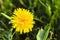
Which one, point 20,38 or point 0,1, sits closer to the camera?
point 20,38

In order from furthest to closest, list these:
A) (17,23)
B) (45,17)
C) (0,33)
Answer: (45,17) < (0,33) < (17,23)

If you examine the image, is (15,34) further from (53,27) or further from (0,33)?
(53,27)

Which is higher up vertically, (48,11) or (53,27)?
(48,11)

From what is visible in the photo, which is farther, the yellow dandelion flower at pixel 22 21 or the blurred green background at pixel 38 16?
the blurred green background at pixel 38 16

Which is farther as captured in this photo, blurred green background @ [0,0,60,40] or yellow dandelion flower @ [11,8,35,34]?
blurred green background @ [0,0,60,40]

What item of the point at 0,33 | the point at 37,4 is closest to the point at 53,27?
the point at 37,4

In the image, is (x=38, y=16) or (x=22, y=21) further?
(x=38, y=16)

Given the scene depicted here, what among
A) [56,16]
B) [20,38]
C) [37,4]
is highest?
[37,4]

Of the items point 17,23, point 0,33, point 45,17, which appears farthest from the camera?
point 45,17
